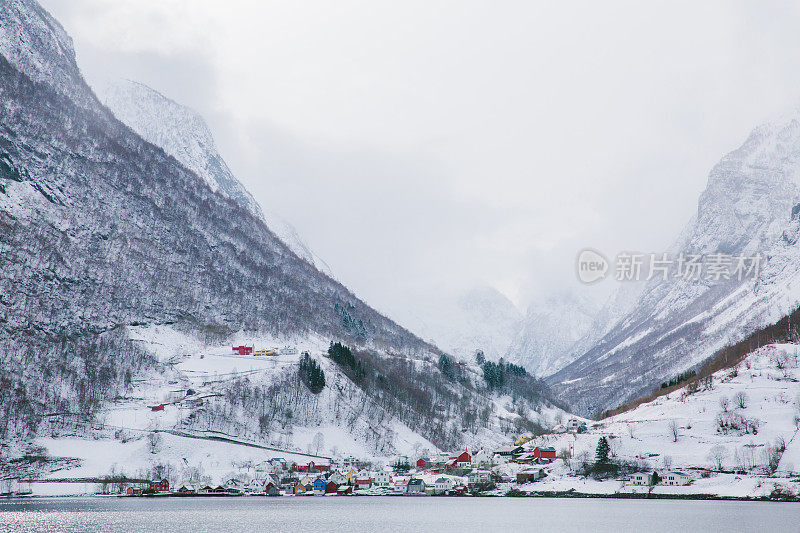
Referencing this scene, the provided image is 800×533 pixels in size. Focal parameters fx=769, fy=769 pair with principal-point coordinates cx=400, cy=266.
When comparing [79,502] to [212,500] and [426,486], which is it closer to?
[212,500]

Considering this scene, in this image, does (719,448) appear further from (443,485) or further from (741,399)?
(443,485)

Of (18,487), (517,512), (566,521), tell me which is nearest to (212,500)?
(18,487)

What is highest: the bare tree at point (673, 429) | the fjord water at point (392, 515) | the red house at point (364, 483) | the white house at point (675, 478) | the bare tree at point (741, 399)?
the bare tree at point (741, 399)

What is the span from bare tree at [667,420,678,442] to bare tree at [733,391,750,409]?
16759 millimetres

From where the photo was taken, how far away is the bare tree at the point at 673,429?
185m

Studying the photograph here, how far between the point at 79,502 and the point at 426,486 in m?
→ 80.6

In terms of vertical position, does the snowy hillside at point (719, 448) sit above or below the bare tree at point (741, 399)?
below

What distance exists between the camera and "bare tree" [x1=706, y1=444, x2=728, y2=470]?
554 ft

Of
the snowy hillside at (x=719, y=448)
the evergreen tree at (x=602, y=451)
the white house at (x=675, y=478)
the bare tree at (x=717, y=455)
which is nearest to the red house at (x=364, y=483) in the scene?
the snowy hillside at (x=719, y=448)

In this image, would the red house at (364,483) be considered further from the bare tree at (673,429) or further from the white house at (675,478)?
the bare tree at (673,429)

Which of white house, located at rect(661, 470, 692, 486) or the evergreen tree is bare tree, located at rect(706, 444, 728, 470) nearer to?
white house, located at rect(661, 470, 692, 486)

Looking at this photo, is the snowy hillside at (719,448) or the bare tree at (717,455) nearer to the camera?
the snowy hillside at (719,448)

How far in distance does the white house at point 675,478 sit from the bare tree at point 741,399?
114 ft

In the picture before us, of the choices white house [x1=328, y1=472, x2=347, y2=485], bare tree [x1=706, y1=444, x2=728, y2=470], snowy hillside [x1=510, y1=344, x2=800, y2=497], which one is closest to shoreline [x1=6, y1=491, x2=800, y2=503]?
snowy hillside [x1=510, y1=344, x2=800, y2=497]
